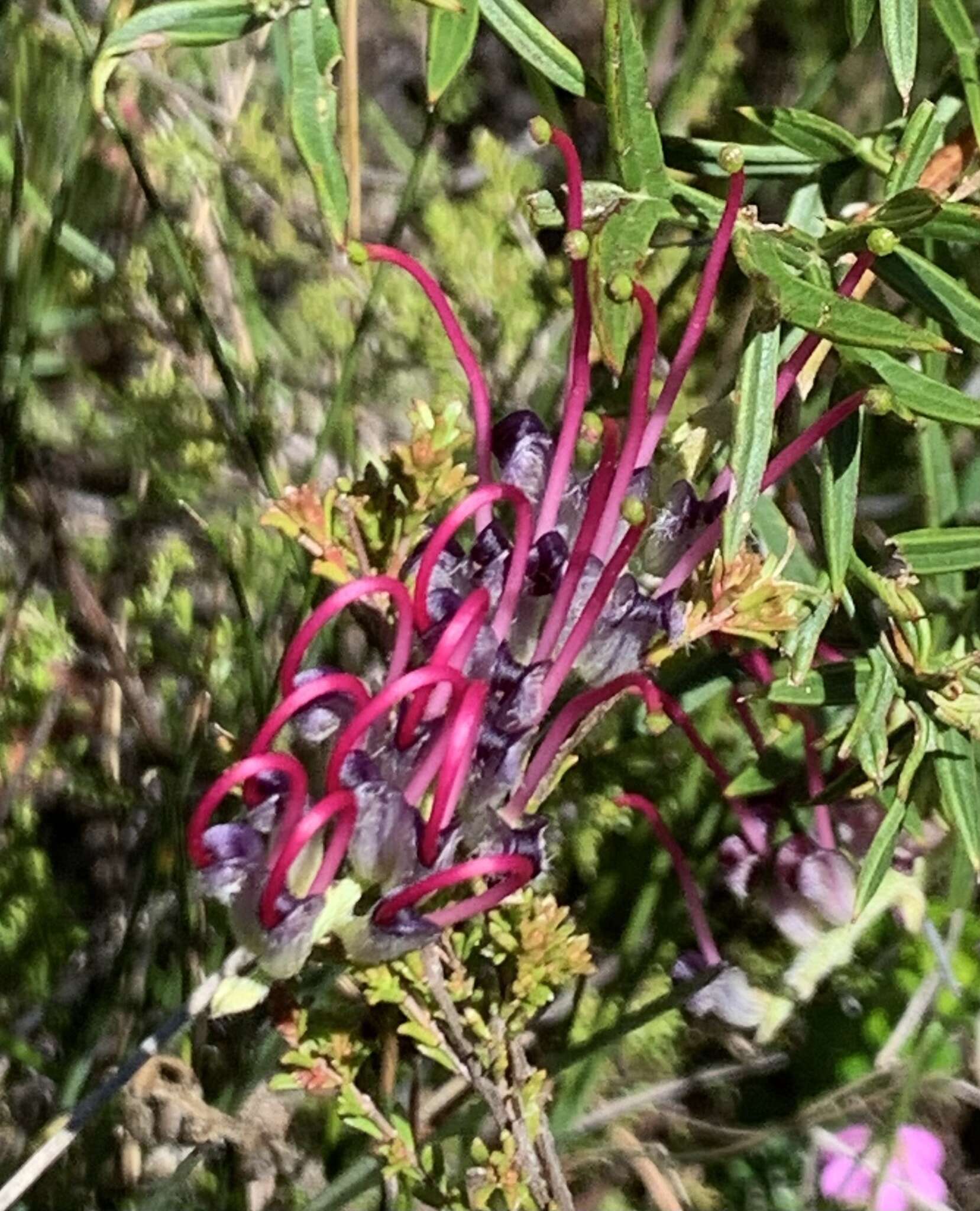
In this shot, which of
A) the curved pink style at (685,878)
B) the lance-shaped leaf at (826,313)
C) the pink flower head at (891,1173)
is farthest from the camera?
the pink flower head at (891,1173)

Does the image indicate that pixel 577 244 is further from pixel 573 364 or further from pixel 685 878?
pixel 685 878

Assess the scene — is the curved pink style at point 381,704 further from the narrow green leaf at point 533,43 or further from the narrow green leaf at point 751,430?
the narrow green leaf at point 533,43

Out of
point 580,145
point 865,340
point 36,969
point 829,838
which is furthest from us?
point 580,145

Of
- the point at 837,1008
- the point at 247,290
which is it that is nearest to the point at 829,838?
the point at 837,1008

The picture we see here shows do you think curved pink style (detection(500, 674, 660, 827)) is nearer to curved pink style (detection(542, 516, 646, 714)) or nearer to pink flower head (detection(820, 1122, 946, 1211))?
curved pink style (detection(542, 516, 646, 714))

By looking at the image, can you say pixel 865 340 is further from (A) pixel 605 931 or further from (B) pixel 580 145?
(B) pixel 580 145

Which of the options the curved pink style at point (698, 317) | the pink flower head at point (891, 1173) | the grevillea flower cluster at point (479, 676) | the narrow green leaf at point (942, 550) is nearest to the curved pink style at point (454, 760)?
the grevillea flower cluster at point (479, 676)
